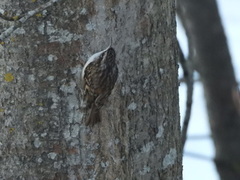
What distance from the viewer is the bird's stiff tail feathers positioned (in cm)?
275

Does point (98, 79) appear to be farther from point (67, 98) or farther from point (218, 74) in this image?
point (218, 74)

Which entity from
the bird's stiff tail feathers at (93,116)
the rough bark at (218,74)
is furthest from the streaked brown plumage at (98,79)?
the rough bark at (218,74)

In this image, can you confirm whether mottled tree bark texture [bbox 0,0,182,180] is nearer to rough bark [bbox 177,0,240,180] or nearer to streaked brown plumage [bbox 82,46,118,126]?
streaked brown plumage [bbox 82,46,118,126]

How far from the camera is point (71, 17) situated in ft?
9.09

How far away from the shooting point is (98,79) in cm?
278

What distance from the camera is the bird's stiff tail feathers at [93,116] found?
9.02ft

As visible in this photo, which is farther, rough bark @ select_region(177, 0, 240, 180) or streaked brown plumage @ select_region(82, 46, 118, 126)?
rough bark @ select_region(177, 0, 240, 180)

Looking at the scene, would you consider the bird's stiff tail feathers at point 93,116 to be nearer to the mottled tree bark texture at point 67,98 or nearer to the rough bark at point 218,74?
the mottled tree bark texture at point 67,98

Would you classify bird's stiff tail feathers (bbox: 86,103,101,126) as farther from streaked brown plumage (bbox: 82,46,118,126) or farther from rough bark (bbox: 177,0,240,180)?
rough bark (bbox: 177,0,240,180)

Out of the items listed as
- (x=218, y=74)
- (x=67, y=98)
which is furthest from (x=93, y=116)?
(x=218, y=74)

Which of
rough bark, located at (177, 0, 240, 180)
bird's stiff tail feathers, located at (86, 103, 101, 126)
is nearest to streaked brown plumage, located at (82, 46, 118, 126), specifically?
bird's stiff tail feathers, located at (86, 103, 101, 126)

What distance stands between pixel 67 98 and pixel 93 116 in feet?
0.35

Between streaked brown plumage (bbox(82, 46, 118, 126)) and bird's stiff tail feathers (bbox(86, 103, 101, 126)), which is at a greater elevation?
streaked brown plumage (bbox(82, 46, 118, 126))

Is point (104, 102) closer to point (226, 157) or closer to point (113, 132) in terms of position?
point (113, 132)
